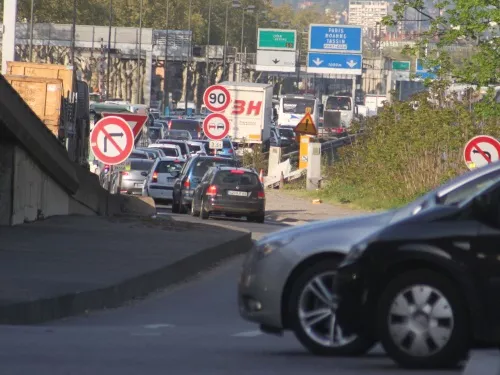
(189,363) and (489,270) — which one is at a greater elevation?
(489,270)

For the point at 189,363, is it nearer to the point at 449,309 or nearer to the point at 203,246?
the point at 449,309

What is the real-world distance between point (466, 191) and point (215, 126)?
25.2 metres

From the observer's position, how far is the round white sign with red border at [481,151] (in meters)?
25.4

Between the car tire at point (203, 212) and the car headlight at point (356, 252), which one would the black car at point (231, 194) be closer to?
the car tire at point (203, 212)

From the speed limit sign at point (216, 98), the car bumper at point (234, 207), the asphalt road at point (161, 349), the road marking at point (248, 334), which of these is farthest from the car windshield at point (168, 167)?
the road marking at point (248, 334)

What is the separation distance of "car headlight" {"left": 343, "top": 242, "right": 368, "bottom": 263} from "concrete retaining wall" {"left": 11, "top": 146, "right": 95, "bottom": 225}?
11961mm

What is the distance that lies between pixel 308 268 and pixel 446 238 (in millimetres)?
1583

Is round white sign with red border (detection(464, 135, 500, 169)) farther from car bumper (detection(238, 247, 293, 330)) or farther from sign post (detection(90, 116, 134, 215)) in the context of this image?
car bumper (detection(238, 247, 293, 330))

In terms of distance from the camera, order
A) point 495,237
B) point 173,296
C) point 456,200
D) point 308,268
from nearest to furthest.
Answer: point 495,237 < point 456,200 < point 308,268 < point 173,296

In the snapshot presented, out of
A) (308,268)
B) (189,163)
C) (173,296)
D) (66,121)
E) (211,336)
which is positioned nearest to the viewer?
(308,268)

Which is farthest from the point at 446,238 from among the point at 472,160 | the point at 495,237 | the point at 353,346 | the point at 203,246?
the point at 472,160

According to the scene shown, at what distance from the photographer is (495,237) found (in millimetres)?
8195

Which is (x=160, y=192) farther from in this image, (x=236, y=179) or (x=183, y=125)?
(x=183, y=125)

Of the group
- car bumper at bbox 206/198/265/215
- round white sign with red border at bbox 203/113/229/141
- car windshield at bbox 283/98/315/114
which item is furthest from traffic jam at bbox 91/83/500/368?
car windshield at bbox 283/98/315/114
